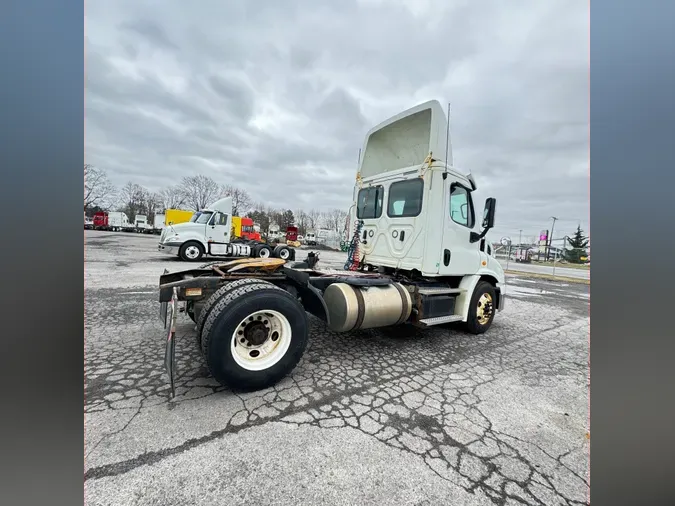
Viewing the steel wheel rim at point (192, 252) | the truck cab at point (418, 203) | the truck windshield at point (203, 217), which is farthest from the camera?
the truck windshield at point (203, 217)

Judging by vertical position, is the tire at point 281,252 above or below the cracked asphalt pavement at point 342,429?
above

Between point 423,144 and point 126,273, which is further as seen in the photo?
point 126,273

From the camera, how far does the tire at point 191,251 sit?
597 inches

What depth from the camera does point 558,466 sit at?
2.16m

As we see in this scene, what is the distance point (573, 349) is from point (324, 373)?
4.48 m

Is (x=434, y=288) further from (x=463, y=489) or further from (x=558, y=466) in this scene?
(x=463, y=489)

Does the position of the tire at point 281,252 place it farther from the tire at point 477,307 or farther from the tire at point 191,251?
the tire at point 477,307

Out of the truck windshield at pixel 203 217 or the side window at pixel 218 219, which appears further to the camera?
the side window at pixel 218 219

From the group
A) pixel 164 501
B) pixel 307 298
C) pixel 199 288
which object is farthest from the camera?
pixel 307 298

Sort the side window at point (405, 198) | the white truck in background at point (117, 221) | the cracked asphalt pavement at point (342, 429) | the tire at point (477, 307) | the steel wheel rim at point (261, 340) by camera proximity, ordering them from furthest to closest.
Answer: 1. the white truck in background at point (117, 221)
2. the tire at point (477, 307)
3. the side window at point (405, 198)
4. the steel wheel rim at point (261, 340)
5. the cracked asphalt pavement at point (342, 429)

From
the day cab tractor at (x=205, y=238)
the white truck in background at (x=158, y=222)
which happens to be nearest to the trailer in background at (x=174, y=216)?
the white truck in background at (x=158, y=222)

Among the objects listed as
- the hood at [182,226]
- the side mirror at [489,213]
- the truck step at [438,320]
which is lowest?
the truck step at [438,320]

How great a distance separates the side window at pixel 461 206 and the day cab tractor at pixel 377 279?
2 cm
